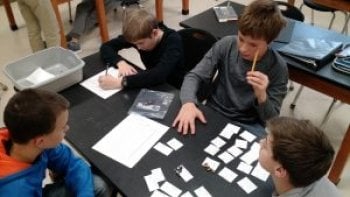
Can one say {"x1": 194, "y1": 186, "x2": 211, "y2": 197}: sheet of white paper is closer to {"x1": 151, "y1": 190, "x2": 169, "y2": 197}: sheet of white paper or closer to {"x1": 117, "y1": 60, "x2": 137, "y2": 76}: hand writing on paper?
{"x1": 151, "y1": 190, "x2": 169, "y2": 197}: sheet of white paper

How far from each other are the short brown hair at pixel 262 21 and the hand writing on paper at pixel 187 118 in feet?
1.38

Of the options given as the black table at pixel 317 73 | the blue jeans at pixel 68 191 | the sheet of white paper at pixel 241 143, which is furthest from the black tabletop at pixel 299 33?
the blue jeans at pixel 68 191

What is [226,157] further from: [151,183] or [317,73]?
[317,73]

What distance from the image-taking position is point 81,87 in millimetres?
1624

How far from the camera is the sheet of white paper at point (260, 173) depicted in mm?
1183

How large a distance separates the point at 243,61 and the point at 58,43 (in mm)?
2079

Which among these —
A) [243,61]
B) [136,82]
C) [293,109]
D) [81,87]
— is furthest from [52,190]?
[293,109]

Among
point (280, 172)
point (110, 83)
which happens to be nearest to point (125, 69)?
point (110, 83)

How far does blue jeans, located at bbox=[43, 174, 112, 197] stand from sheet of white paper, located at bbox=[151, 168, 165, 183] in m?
0.29

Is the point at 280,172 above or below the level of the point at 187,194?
above

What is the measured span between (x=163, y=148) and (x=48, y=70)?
0.88 metres

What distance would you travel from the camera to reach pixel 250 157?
1.26m

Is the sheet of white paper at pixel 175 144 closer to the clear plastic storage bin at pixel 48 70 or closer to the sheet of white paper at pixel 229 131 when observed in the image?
the sheet of white paper at pixel 229 131

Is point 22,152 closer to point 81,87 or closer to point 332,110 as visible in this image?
point 81,87
